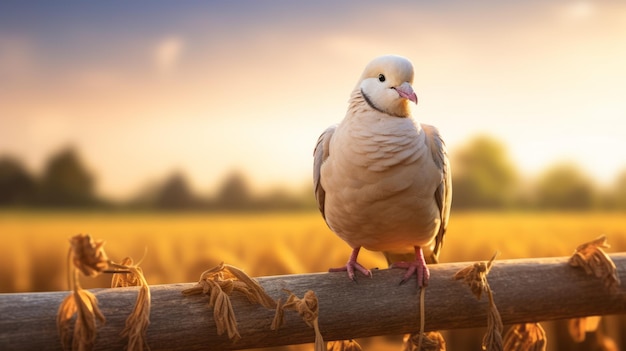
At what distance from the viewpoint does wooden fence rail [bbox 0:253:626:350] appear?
113 centimetres

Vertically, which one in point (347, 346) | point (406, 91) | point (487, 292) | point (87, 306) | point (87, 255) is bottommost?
point (347, 346)

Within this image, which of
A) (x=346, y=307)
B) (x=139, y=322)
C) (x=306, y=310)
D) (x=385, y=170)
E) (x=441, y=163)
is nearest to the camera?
(x=139, y=322)

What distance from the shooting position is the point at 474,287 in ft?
4.77

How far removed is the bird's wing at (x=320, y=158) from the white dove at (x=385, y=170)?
20 millimetres

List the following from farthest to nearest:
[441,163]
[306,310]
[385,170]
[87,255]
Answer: [441,163] < [385,170] < [306,310] < [87,255]

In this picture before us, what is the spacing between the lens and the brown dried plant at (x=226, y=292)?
122 cm

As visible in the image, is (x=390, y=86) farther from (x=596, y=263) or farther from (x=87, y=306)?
(x=87, y=306)

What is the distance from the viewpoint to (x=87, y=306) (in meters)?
1.10

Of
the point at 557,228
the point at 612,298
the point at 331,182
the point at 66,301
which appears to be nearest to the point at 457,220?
the point at 557,228

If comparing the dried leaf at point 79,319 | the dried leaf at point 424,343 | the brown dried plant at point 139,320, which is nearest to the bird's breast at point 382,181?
the dried leaf at point 424,343

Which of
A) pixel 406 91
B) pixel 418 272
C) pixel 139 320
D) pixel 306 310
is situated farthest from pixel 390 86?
pixel 139 320

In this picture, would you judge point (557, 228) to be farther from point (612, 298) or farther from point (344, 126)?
point (344, 126)

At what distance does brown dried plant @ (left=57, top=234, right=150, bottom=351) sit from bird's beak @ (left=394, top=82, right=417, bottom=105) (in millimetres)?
750

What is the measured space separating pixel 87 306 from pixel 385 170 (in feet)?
2.47
